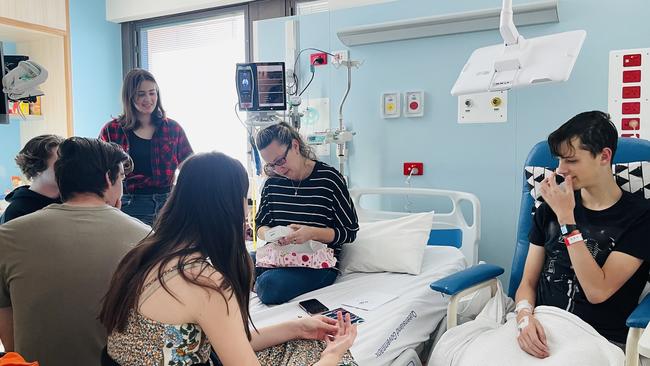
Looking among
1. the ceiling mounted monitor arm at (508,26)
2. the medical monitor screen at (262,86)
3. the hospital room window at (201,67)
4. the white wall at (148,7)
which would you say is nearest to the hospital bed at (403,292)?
the medical monitor screen at (262,86)

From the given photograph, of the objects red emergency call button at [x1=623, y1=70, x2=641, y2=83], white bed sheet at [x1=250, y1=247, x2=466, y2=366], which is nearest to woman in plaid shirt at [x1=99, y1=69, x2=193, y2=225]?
white bed sheet at [x1=250, y1=247, x2=466, y2=366]

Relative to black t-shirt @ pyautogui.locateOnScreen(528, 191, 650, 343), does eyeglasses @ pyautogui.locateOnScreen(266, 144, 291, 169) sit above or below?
above

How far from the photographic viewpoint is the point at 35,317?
1.38m

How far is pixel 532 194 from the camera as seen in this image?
201cm

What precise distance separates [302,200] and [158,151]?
806mm

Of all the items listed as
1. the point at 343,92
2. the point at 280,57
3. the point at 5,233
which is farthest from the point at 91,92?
the point at 5,233

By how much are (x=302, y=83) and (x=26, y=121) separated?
2.43 m

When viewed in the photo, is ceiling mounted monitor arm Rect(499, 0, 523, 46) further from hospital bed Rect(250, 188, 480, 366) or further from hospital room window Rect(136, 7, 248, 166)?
hospital room window Rect(136, 7, 248, 166)

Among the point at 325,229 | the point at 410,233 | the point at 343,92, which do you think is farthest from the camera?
the point at 343,92

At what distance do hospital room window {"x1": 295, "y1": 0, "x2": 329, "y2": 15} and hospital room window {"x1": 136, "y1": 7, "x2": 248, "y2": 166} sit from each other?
500mm

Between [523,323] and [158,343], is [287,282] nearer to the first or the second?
[523,323]

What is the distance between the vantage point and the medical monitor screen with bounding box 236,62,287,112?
2.97 meters

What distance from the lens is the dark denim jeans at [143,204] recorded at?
105 inches

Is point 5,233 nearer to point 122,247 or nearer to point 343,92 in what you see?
point 122,247
